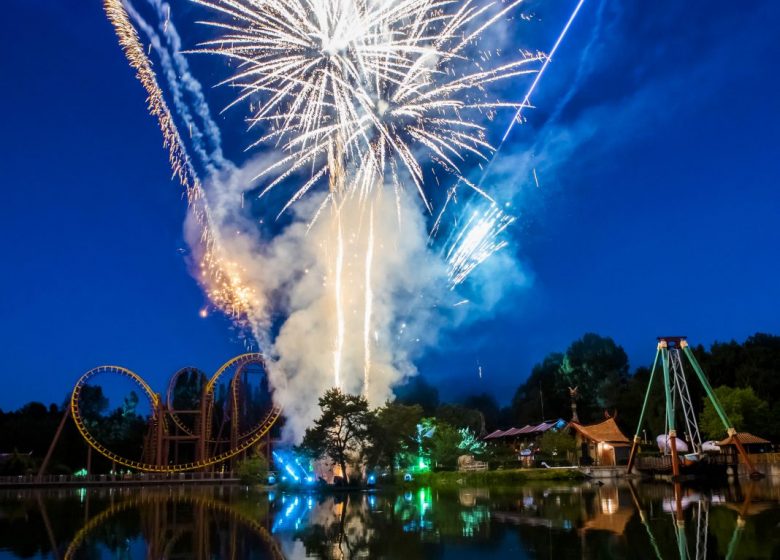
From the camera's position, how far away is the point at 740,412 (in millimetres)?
45344

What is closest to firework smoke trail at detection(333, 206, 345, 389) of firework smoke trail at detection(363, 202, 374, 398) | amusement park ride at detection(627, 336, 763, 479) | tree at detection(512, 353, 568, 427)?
firework smoke trail at detection(363, 202, 374, 398)

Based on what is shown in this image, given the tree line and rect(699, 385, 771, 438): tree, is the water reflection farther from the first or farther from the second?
rect(699, 385, 771, 438): tree

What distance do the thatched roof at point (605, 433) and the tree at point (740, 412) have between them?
608 centimetres

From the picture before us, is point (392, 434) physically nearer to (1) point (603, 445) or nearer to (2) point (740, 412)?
(1) point (603, 445)

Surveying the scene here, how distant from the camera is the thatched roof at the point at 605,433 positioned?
165 feet

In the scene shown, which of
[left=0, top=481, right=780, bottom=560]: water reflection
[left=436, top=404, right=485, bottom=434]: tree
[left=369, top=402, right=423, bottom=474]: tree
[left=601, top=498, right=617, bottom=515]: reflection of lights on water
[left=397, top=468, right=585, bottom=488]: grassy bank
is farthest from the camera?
[left=436, top=404, right=485, bottom=434]: tree

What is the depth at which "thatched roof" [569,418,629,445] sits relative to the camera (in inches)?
1981

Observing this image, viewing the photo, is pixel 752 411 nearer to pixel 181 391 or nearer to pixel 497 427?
pixel 497 427

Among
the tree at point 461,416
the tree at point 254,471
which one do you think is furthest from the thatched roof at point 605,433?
the tree at point 254,471

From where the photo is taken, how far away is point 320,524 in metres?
18.7

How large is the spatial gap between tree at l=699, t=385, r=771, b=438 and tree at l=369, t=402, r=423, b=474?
21282 millimetres

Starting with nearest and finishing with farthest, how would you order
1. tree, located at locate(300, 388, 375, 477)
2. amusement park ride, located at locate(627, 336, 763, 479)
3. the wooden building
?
1. amusement park ride, located at locate(627, 336, 763, 479)
2. tree, located at locate(300, 388, 375, 477)
3. the wooden building

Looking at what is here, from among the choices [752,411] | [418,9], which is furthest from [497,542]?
[752,411]

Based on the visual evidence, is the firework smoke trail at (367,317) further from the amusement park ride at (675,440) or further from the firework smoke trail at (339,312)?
the amusement park ride at (675,440)
